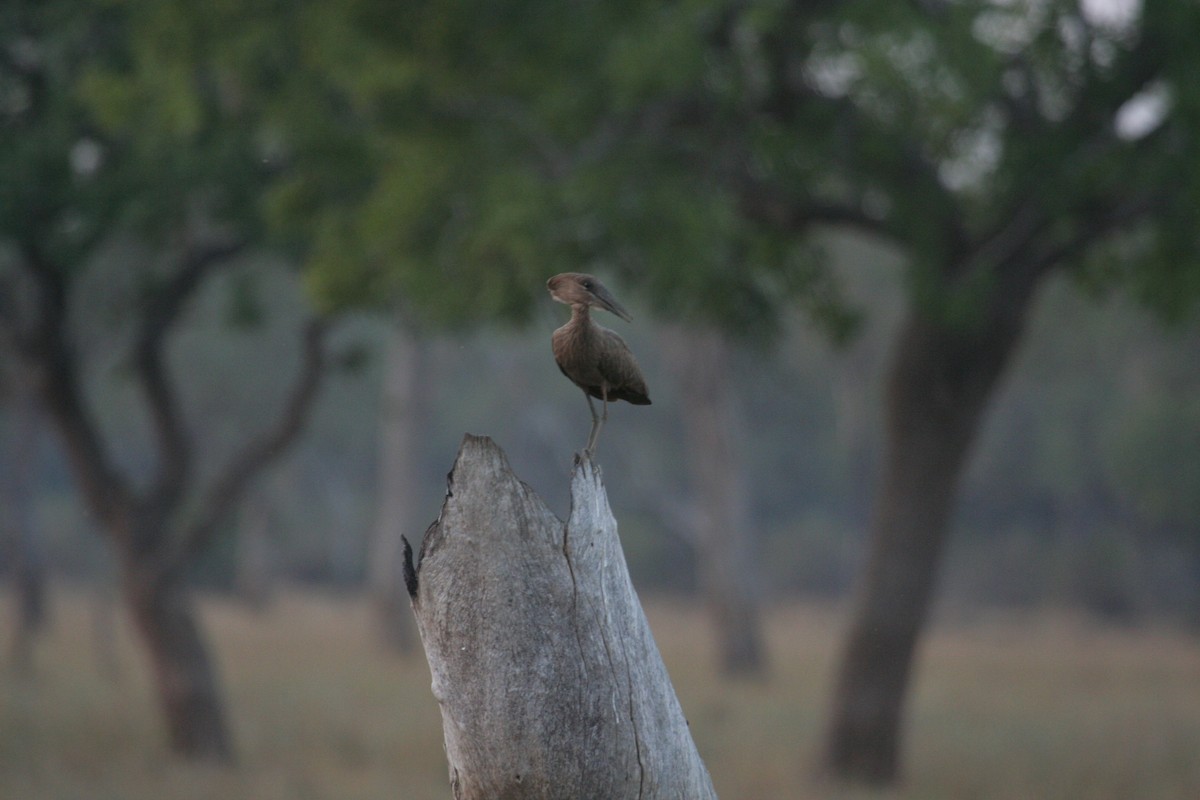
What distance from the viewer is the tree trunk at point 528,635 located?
8.97 feet

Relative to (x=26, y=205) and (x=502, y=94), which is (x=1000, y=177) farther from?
(x=26, y=205)

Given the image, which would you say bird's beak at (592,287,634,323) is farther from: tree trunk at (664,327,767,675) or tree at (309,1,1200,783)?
tree trunk at (664,327,767,675)

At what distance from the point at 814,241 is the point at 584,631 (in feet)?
37.9

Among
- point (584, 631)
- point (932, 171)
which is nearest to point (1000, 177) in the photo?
point (932, 171)

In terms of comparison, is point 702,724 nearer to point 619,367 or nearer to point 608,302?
Answer: point 619,367

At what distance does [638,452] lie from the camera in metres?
44.5

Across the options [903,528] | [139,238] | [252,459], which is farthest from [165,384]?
[903,528]

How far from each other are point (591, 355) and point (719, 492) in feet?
74.2

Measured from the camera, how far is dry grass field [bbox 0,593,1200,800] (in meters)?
12.9

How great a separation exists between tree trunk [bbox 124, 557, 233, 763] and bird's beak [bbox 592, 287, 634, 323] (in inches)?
491

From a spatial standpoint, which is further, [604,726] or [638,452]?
[638,452]

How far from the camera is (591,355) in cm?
257

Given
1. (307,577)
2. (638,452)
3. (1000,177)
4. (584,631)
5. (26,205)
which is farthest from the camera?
(307,577)

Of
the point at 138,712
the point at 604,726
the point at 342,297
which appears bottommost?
the point at 604,726
